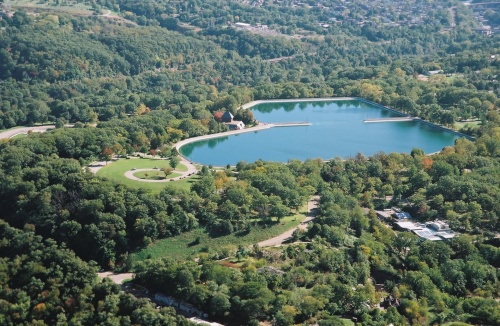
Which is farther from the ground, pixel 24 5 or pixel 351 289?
pixel 24 5

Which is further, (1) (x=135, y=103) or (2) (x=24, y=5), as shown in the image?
(2) (x=24, y=5)

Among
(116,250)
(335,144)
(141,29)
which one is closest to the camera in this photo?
(116,250)

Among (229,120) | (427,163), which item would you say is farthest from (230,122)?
(427,163)

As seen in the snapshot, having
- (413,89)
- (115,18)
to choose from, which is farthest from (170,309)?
(115,18)

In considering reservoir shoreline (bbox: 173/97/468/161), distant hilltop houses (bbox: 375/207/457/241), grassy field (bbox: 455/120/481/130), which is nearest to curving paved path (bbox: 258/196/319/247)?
distant hilltop houses (bbox: 375/207/457/241)

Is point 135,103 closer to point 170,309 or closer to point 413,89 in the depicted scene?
point 413,89

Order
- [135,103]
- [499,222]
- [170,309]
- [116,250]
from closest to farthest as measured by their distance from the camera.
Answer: [170,309] → [116,250] → [499,222] → [135,103]

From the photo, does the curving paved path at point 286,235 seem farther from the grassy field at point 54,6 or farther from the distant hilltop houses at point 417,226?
the grassy field at point 54,6
